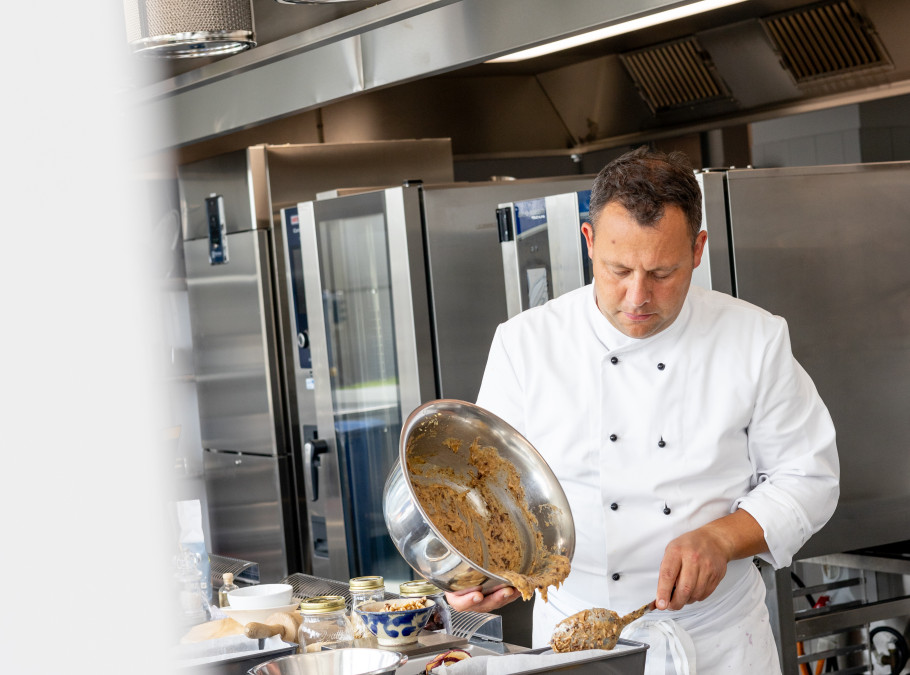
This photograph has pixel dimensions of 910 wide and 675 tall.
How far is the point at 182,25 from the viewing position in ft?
5.30

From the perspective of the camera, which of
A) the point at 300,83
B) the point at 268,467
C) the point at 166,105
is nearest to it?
the point at 300,83

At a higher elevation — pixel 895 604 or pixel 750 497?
pixel 750 497

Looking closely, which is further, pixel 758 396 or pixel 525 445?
pixel 758 396

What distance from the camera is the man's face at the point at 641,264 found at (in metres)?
1.74

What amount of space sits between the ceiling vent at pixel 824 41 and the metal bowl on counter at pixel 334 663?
3002mm

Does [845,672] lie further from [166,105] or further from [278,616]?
[166,105]

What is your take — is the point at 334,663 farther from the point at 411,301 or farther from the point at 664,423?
the point at 411,301

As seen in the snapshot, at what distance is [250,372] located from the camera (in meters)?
4.90

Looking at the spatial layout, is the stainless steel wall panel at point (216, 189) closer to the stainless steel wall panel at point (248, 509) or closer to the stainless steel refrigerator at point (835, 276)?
the stainless steel wall panel at point (248, 509)

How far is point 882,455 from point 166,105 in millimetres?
2686

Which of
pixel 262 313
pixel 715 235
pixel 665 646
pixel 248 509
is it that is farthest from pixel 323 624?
pixel 248 509

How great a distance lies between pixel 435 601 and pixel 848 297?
5.38ft

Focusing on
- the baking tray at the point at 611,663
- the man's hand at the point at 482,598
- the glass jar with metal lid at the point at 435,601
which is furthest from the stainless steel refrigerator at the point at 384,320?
the baking tray at the point at 611,663

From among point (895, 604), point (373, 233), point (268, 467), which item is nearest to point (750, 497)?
point (895, 604)
